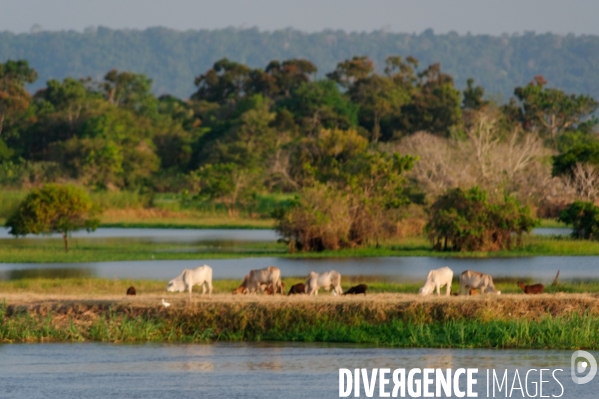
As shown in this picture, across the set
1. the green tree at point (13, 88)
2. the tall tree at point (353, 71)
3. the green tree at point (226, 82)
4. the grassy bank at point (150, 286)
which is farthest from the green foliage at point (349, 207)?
the green tree at point (226, 82)

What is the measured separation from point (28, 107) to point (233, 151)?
72.5 ft

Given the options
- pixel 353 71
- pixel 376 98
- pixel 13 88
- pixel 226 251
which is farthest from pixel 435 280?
pixel 353 71

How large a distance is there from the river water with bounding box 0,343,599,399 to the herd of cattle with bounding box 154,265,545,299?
3550 mm

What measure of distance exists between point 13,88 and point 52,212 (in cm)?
5930

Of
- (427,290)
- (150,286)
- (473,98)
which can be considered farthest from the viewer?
(473,98)

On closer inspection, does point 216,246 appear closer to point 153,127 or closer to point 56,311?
point 56,311

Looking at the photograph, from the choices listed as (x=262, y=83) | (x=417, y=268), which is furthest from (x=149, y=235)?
(x=262, y=83)

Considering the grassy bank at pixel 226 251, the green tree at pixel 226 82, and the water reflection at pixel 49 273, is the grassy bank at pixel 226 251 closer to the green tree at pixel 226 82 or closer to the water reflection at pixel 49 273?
the water reflection at pixel 49 273

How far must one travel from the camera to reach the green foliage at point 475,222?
42.2m

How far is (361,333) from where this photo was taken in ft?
69.5

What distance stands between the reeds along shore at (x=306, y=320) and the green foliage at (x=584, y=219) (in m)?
24.1

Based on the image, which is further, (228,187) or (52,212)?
(228,187)

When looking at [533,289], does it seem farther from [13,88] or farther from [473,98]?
[473,98]

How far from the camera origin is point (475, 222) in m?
42.4
